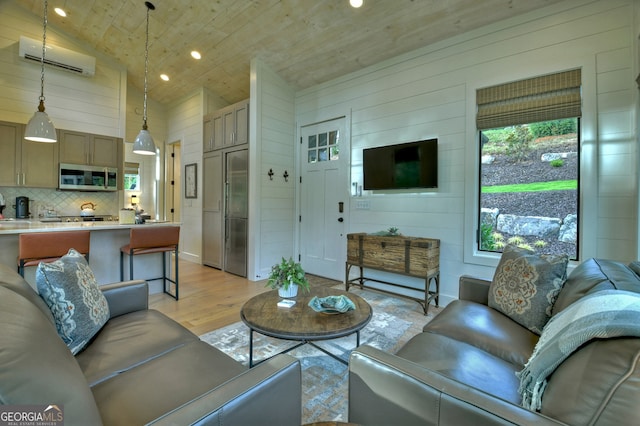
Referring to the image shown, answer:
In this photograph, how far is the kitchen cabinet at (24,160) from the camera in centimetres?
425

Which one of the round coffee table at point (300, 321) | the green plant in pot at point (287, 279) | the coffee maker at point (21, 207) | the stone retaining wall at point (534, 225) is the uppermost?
the coffee maker at point (21, 207)

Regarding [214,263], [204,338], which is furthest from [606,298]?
[214,263]

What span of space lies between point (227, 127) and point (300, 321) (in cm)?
422

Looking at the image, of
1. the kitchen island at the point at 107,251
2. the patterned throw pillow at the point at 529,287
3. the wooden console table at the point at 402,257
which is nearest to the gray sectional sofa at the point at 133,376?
the patterned throw pillow at the point at 529,287

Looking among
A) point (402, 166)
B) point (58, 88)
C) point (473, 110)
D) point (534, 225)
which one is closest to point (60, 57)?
point (58, 88)

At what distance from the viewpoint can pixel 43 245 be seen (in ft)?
8.41

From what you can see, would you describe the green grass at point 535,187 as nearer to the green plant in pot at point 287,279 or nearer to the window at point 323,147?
the window at point 323,147

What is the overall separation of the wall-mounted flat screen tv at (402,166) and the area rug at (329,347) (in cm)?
152

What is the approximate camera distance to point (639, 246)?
7.46 ft

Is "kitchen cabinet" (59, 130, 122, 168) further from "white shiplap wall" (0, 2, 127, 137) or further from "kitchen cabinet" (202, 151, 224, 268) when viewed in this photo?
"kitchen cabinet" (202, 151, 224, 268)

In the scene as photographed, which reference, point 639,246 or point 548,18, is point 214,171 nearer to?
point 548,18

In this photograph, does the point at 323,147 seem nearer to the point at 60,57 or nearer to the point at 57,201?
the point at 60,57

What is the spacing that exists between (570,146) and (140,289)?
396 cm

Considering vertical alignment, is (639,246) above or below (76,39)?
below
